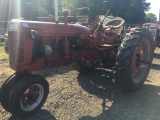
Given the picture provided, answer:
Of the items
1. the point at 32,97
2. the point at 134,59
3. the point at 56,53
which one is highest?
the point at 56,53

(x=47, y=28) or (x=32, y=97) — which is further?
(x=47, y=28)

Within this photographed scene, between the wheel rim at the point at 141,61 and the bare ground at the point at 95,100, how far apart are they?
0.31 meters

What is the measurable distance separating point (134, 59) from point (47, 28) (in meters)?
2.14

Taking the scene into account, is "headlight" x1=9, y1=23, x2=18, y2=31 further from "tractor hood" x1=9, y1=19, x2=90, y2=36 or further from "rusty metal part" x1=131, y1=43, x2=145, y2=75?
"rusty metal part" x1=131, y1=43, x2=145, y2=75

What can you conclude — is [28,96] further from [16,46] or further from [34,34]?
[34,34]

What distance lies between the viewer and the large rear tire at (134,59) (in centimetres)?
507

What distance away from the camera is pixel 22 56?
4344 millimetres

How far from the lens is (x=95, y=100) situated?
5.22 meters

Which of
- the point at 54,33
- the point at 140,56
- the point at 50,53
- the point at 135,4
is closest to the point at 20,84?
the point at 50,53

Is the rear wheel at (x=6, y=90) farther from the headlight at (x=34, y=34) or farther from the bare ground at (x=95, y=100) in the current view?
the headlight at (x=34, y=34)

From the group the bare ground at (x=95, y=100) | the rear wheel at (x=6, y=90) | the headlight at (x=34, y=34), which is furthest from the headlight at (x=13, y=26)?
the bare ground at (x=95, y=100)

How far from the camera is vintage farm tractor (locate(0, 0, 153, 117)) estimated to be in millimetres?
4285

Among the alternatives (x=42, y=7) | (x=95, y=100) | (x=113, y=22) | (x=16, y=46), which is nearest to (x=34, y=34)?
(x=16, y=46)

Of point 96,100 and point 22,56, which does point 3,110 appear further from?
point 96,100
